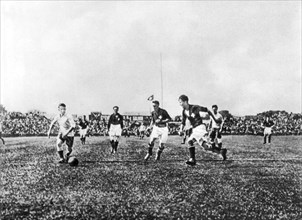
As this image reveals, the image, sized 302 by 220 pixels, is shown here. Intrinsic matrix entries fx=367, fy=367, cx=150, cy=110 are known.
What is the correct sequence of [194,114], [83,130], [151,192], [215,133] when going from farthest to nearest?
[83,130] < [215,133] < [194,114] < [151,192]

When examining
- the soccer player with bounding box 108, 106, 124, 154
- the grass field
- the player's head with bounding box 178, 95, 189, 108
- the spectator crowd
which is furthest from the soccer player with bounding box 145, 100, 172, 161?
the spectator crowd

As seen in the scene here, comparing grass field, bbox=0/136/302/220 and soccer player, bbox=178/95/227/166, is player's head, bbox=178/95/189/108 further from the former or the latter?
grass field, bbox=0/136/302/220

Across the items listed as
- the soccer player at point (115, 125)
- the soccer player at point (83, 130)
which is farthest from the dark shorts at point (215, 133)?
the soccer player at point (83, 130)

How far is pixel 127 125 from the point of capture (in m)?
43.0

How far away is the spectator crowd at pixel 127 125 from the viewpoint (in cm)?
4141

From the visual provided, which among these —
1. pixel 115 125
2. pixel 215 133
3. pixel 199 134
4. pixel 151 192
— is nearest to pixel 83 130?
pixel 115 125

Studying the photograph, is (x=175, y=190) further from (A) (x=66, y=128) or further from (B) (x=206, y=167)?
(A) (x=66, y=128)

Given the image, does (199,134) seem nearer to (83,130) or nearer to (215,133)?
(215,133)

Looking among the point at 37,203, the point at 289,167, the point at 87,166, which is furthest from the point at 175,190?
the point at 289,167

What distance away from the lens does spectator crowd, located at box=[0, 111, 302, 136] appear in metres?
41.4

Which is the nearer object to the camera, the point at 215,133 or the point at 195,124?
the point at 195,124

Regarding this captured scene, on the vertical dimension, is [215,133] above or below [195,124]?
below

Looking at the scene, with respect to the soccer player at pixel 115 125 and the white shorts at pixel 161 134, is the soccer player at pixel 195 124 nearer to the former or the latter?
the white shorts at pixel 161 134

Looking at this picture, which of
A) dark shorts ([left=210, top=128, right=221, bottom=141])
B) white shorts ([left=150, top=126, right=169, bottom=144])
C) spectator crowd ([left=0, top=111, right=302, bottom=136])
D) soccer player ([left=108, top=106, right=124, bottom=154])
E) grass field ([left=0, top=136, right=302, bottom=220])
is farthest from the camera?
spectator crowd ([left=0, top=111, right=302, bottom=136])
